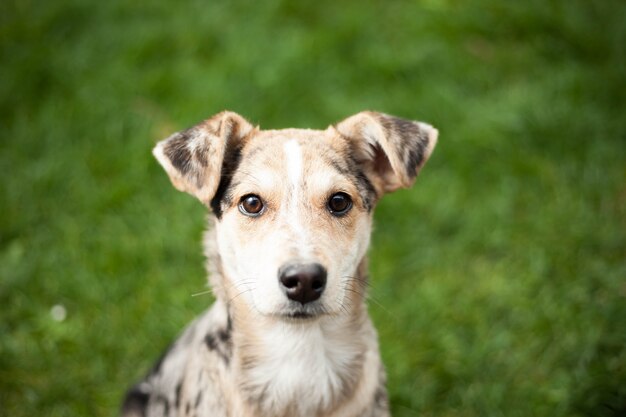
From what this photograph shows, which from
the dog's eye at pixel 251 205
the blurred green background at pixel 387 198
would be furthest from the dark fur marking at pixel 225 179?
the blurred green background at pixel 387 198

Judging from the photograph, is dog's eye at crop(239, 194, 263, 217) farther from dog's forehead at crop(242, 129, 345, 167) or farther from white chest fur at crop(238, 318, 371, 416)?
white chest fur at crop(238, 318, 371, 416)

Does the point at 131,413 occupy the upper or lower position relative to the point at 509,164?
lower

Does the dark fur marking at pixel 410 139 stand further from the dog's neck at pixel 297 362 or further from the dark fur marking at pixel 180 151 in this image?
the dark fur marking at pixel 180 151

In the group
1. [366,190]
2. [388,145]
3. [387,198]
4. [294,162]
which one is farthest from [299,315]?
[387,198]

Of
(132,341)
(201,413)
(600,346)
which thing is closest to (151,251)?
(132,341)

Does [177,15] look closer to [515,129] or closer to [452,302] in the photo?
[515,129]

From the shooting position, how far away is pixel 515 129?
6582mm

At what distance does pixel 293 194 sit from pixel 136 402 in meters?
1.87

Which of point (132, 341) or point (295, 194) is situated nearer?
point (295, 194)

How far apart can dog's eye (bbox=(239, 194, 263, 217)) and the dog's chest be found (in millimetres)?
670

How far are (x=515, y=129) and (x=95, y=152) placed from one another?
4432 millimetres

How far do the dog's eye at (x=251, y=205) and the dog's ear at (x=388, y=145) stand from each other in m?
0.71

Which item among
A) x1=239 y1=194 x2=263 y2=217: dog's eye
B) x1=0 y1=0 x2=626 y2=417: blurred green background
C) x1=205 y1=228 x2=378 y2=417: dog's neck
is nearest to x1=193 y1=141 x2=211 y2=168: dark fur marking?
x1=239 y1=194 x2=263 y2=217: dog's eye

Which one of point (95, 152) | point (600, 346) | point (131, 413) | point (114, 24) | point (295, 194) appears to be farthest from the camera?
point (114, 24)
